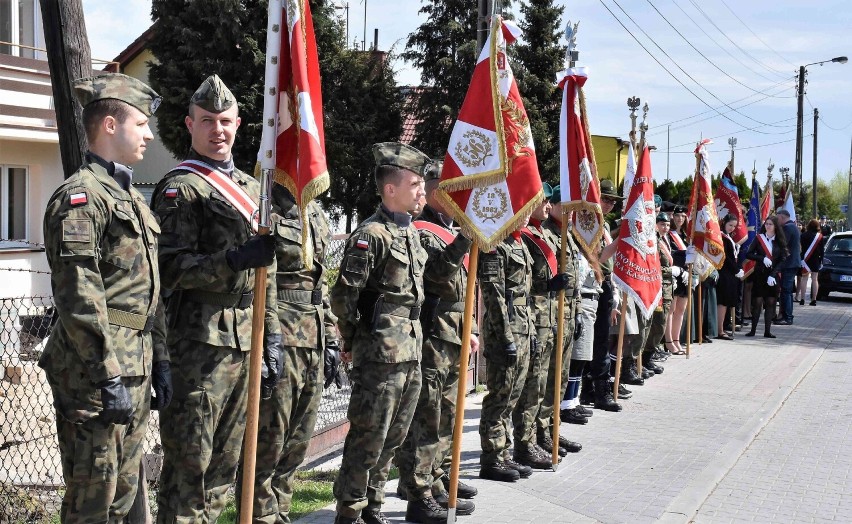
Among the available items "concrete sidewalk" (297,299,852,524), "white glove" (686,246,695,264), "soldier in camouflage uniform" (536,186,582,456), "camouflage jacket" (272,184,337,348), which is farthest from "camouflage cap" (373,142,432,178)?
"white glove" (686,246,695,264)

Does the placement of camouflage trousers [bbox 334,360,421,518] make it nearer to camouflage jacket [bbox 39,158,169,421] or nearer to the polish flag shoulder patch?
camouflage jacket [bbox 39,158,169,421]

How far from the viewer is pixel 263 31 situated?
24.7 m

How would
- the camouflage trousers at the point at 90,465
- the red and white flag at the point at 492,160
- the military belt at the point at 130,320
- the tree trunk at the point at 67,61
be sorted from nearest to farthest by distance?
the camouflage trousers at the point at 90,465
the military belt at the point at 130,320
the tree trunk at the point at 67,61
the red and white flag at the point at 492,160

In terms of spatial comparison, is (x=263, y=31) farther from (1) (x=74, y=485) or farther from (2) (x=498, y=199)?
(1) (x=74, y=485)

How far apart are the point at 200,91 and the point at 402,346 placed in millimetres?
1900

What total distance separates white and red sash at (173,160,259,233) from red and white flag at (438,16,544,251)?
1942 mm

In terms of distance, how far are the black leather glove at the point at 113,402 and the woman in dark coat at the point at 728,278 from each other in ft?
48.1

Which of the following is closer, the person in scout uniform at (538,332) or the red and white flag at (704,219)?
the person in scout uniform at (538,332)

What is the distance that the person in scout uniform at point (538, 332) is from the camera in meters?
7.91

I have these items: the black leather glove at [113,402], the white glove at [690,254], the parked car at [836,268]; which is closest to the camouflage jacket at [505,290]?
the black leather glove at [113,402]

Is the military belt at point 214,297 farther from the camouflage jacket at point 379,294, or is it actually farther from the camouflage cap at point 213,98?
the camouflage jacket at point 379,294

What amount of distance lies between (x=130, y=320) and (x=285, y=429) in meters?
1.33

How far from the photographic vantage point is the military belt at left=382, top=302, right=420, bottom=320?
5734 millimetres

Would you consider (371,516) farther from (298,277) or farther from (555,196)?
(555,196)
